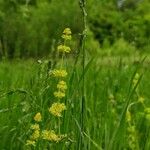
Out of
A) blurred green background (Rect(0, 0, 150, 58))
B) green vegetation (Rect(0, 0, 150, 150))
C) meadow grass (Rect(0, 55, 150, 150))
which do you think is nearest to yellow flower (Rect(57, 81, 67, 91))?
green vegetation (Rect(0, 0, 150, 150))

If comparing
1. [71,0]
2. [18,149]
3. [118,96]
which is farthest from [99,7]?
[18,149]

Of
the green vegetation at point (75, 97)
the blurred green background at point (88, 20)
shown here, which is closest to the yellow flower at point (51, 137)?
the green vegetation at point (75, 97)

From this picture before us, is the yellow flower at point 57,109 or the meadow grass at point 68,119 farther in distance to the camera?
the meadow grass at point 68,119

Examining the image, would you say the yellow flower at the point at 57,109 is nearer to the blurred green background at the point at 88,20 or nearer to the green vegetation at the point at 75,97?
the green vegetation at the point at 75,97

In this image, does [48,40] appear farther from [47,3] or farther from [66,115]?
[66,115]

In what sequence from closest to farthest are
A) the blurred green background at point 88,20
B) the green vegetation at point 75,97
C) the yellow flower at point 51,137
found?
the yellow flower at point 51,137, the green vegetation at point 75,97, the blurred green background at point 88,20

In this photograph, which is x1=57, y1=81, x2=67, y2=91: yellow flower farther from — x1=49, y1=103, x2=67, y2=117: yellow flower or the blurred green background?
the blurred green background

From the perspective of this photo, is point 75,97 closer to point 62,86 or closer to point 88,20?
point 62,86

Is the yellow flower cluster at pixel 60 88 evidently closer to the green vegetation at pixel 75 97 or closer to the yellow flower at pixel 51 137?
the green vegetation at pixel 75 97

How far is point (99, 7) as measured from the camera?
28.5m

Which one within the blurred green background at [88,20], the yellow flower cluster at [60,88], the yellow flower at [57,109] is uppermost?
the yellow flower cluster at [60,88]

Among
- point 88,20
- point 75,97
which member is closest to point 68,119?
point 75,97

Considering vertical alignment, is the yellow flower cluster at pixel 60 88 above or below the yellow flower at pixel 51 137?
above

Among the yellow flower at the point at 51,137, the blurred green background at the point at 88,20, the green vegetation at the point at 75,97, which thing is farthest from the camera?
the blurred green background at the point at 88,20
